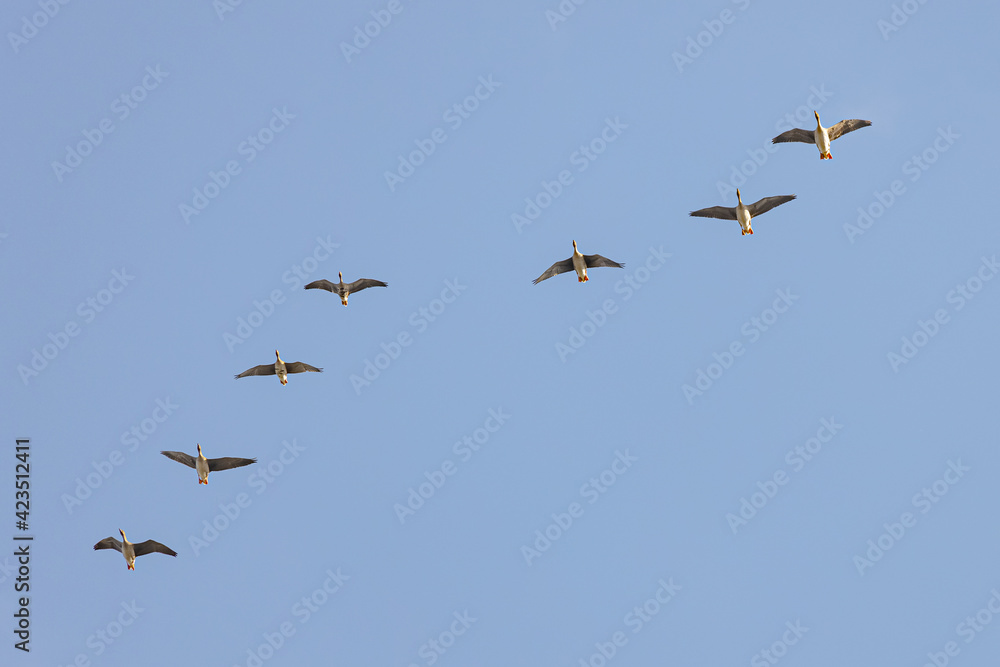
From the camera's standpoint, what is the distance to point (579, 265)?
2613 inches

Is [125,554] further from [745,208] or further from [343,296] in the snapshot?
[745,208]

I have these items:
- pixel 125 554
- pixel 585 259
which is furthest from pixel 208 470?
pixel 585 259

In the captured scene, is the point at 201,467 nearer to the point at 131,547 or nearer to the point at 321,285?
the point at 131,547

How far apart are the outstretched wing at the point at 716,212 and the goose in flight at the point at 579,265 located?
4260 mm

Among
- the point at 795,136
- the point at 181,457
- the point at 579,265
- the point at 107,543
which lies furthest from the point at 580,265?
the point at 107,543

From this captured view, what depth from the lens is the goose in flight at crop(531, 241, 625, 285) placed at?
66.1 meters

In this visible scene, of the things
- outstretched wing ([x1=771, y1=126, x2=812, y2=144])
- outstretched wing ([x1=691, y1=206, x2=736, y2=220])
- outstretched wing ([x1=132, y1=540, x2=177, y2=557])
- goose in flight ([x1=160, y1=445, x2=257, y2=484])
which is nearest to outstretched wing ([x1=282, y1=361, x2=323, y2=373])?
goose in flight ([x1=160, y1=445, x2=257, y2=484])

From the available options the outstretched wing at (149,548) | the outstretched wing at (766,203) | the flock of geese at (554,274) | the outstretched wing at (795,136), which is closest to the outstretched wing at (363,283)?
the flock of geese at (554,274)

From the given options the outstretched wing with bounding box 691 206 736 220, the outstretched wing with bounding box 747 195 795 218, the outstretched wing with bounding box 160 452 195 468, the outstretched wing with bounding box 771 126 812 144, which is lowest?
the outstretched wing with bounding box 160 452 195 468

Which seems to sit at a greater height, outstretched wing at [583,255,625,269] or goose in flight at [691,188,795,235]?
goose in flight at [691,188,795,235]

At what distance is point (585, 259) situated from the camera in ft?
218

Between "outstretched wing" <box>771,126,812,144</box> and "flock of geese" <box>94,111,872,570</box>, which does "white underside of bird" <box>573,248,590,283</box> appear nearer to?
"flock of geese" <box>94,111,872,570</box>

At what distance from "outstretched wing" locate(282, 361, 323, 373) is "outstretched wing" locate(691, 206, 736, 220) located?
19.2 meters

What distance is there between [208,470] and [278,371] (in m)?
5.66
